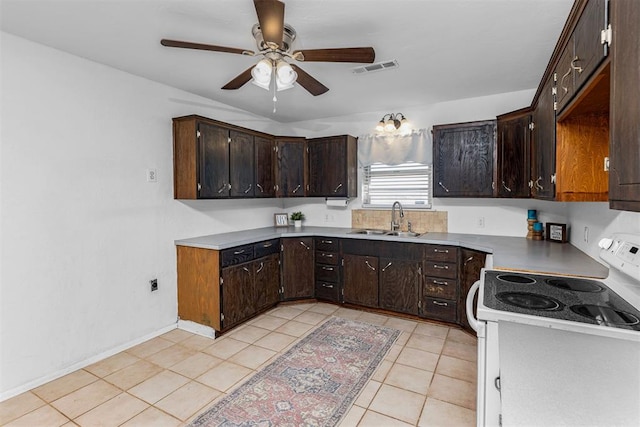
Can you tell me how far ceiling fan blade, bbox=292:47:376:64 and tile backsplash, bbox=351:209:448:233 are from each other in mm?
2528

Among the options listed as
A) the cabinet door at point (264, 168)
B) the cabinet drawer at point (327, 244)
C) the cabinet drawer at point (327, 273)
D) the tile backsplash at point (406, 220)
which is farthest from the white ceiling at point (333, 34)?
the cabinet drawer at point (327, 273)

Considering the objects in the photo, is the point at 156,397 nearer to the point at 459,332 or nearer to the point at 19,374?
the point at 19,374

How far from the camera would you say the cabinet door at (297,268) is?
13.1 feet

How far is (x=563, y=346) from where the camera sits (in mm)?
1062

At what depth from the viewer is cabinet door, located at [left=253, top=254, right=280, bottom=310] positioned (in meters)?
3.63

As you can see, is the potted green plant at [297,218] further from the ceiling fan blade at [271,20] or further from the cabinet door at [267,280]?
the ceiling fan blade at [271,20]

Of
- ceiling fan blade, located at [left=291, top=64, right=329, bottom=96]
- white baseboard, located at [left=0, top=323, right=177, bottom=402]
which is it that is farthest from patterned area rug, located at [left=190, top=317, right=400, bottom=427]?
ceiling fan blade, located at [left=291, top=64, right=329, bottom=96]

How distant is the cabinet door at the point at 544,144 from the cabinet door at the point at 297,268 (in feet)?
8.14

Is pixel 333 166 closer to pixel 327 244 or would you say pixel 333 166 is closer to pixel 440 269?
pixel 327 244

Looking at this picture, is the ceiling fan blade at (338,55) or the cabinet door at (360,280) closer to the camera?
the ceiling fan blade at (338,55)

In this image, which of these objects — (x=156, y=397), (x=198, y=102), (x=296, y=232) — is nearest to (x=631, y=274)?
(x=156, y=397)

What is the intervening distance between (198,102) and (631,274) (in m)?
3.81

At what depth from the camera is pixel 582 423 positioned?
75 cm

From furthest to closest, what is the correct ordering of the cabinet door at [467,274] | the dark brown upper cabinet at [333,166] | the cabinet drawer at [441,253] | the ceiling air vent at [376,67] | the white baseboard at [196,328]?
the dark brown upper cabinet at [333,166]
the cabinet drawer at [441,253]
the white baseboard at [196,328]
the cabinet door at [467,274]
the ceiling air vent at [376,67]
